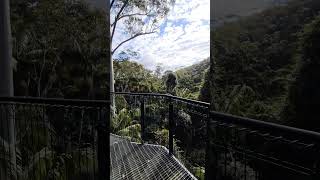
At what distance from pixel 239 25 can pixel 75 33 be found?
6.05ft

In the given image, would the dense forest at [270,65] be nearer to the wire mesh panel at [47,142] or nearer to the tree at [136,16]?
the wire mesh panel at [47,142]

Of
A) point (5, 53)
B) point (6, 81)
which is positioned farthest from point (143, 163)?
point (5, 53)

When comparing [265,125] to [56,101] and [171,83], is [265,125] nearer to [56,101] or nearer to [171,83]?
[56,101]

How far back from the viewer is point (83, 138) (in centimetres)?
409

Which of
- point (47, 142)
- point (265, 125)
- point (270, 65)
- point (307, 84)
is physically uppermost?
point (270, 65)

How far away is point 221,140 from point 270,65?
3.12 ft

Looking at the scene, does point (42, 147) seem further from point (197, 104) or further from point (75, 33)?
point (197, 104)

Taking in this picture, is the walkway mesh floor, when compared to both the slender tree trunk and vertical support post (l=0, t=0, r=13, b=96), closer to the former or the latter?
the slender tree trunk

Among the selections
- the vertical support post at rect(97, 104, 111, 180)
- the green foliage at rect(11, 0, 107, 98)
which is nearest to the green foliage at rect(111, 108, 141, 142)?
the green foliage at rect(11, 0, 107, 98)

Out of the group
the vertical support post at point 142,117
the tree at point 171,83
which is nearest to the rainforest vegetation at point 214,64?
the tree at point 171,83

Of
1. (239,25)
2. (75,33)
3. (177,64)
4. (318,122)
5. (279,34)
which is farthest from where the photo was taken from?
(177,64)

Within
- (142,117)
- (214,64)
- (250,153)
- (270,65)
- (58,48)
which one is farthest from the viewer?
(142,117)

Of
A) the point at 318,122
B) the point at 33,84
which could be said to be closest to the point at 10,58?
the point at 33,84

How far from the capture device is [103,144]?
3.53 metres
